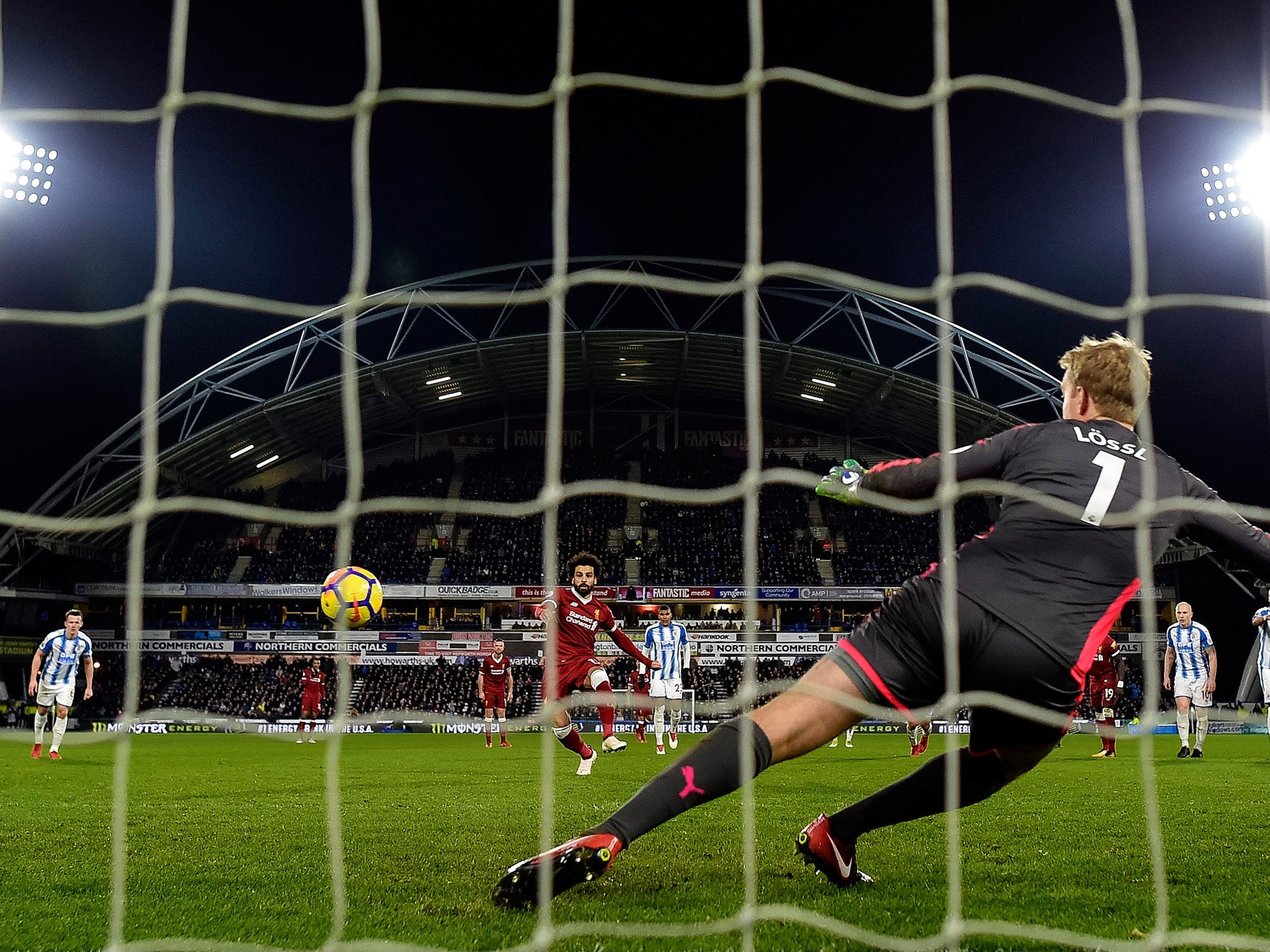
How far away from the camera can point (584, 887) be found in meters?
3.60

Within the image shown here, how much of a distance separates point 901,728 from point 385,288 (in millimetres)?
20266

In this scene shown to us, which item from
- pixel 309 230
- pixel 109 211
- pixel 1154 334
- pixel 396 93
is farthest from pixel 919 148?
pixel 396 93

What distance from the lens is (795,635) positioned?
100ft

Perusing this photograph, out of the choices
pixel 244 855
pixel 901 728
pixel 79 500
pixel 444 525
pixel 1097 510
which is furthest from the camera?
pixel 444 525

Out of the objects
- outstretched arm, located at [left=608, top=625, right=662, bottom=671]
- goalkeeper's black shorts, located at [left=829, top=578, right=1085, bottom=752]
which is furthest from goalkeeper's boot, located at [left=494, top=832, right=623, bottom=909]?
outstretched arm, located at [left=608, top=625, right=662, bottom=671]

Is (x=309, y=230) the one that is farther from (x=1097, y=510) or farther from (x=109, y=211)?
(x=1097, y=510)

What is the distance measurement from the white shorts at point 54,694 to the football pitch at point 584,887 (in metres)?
4.82

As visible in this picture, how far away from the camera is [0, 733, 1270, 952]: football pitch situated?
→ 10.1 ft

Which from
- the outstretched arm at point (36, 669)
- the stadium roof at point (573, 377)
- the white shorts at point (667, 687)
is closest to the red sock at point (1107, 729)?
the white shorts at point (667, 687)

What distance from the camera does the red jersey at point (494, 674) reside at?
52.9 ft

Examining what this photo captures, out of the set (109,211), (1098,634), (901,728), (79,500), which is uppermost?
(109,211)

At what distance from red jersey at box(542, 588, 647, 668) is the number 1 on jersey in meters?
7.30

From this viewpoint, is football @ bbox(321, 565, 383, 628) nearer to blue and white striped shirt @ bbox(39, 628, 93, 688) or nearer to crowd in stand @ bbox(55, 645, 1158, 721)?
blue and white striped shirt @ bbox(39, 628, 93, 688)

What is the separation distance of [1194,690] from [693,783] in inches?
465
